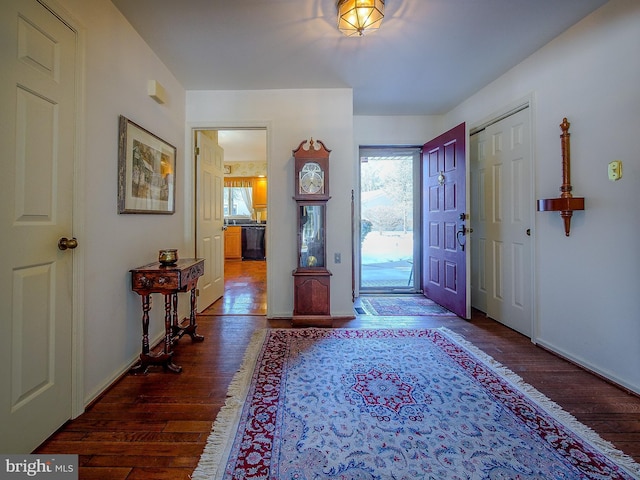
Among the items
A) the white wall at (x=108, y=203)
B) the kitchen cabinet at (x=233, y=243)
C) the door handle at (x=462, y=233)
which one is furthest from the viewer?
the kitchen cabinet at (x=233, y=243)

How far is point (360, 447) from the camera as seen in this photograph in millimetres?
1294

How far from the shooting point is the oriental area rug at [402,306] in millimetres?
3283

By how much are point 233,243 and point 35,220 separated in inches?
250

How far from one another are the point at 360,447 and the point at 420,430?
12.8 inches

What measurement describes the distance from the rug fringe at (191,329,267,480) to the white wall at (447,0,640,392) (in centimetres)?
235

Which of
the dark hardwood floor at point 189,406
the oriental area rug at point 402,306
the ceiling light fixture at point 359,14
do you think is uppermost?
the ceiling light fixture at point 359,14

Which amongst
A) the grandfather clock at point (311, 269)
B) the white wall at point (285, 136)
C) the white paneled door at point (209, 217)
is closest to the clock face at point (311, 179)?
the grandfather clock at point (311, 269)

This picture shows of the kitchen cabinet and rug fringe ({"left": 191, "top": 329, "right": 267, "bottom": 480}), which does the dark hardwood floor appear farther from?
the kitchen cabinet

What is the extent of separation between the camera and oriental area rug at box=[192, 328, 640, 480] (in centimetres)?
118

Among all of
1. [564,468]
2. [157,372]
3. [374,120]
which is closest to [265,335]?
[157,372]

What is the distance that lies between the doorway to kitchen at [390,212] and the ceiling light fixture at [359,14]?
220 centimetres

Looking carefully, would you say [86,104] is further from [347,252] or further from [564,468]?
[564,468]

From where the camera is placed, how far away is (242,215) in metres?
8.05

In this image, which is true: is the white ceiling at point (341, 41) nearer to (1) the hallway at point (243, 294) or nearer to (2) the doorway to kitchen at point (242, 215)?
(2) the doorway to kitchen at point (242, 215)
